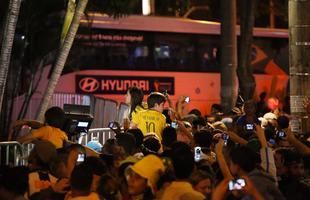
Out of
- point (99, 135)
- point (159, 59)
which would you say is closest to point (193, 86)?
point (159, 59)

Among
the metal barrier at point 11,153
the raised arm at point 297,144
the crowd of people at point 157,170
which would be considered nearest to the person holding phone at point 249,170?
the crowd of people at point 157,170

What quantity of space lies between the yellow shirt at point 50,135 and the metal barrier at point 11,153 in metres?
0.80

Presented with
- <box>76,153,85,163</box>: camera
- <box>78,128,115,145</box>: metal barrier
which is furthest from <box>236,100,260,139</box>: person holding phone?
<box>76,153,85,163</box>: camera

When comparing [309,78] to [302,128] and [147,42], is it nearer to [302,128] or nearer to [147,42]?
[302,128]

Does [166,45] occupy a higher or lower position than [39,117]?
higher

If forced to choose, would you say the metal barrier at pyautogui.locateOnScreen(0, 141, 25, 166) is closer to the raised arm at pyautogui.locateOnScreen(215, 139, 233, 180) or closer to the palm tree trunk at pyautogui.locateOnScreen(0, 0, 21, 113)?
the palm tree trunk at pyautogui.locateOnScreen(0, 0, 21, 113)

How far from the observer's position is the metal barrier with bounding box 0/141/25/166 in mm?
9406

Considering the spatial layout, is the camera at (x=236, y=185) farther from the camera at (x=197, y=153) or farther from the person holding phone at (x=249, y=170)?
the camera at (x=197, y=153)

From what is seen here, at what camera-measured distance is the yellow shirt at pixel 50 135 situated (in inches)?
338

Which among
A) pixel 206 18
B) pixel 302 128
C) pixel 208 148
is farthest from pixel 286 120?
pixel 206 18

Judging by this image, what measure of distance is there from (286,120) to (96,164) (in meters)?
4.22

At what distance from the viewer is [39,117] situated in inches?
505

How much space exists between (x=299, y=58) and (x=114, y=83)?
1188cm

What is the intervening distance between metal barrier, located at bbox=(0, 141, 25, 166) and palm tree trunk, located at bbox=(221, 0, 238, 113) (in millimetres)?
9856
